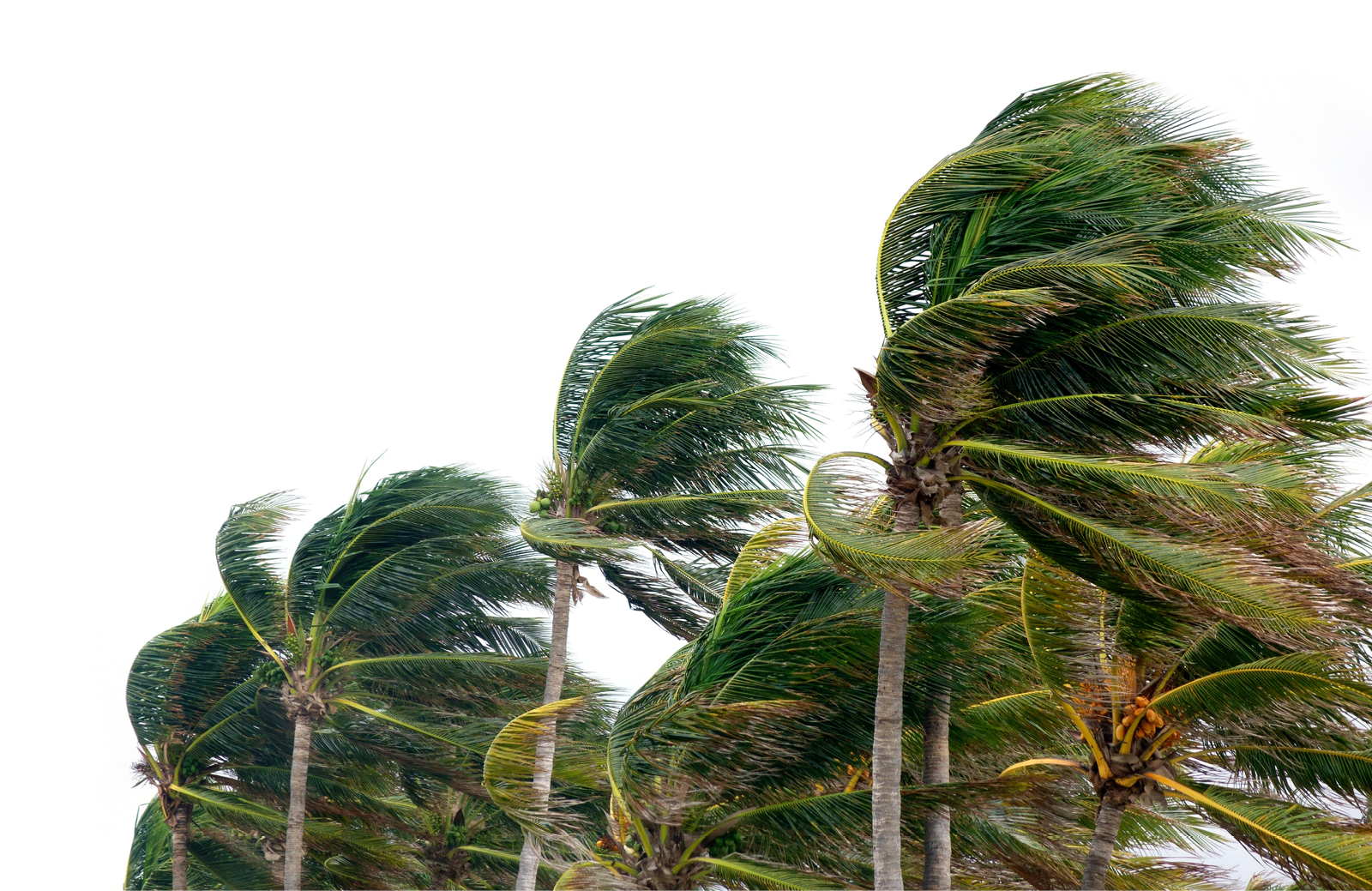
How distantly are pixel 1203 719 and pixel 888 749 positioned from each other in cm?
243

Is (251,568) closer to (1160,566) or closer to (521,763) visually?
(521,763)

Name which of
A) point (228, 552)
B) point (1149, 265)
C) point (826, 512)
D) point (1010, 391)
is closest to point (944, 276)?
point (1010, 391)

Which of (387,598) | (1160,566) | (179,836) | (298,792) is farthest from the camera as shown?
(179,836)

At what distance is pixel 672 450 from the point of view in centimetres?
1541

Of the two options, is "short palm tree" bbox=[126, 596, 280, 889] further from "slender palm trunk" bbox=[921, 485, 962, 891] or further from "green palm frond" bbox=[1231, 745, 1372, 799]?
"green palm frond" bbox=[1231, 745, 1372, 799]

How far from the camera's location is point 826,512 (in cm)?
863

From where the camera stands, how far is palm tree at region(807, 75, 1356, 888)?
751cm

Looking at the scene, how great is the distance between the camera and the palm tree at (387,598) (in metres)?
17.1

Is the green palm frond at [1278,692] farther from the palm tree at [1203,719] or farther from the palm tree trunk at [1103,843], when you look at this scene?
the palm tree trunk at [1103,843]

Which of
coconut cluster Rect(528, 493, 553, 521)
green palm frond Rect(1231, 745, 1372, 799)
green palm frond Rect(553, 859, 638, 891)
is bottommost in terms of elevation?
green palm frond Rect(553, 859, 638, 891)

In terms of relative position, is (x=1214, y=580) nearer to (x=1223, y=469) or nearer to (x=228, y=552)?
(x=1223, y=469)

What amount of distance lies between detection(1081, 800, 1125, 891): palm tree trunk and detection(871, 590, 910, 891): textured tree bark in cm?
161

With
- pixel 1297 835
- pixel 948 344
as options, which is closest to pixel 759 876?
pixel 1297 835

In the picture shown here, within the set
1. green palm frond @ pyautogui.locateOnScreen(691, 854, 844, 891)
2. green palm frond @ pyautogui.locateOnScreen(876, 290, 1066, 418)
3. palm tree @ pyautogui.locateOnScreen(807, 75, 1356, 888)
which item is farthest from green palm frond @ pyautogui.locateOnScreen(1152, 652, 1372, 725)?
green palm frond @ pyautogui.locateOnScreen(691, 854, 844, 891)
